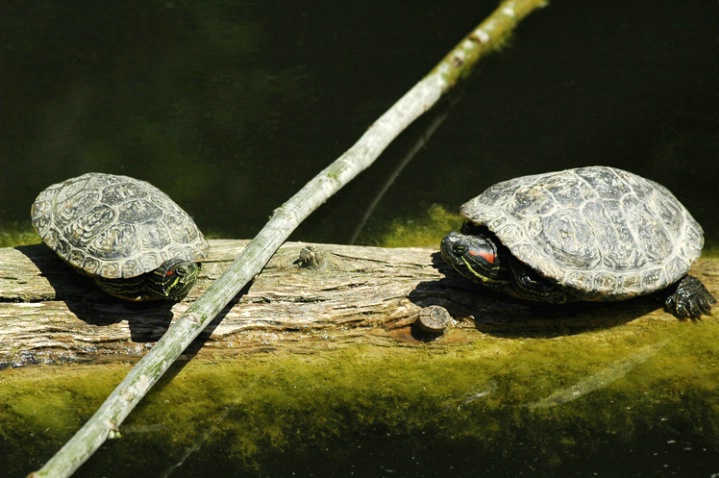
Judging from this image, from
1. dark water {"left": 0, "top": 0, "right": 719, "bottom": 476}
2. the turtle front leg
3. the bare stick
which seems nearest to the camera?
the bare stick

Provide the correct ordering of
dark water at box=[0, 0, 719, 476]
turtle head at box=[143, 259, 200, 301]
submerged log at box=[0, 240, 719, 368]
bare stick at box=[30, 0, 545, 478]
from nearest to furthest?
→ bare stick at box=[30, 0, 545, 478] < turtle head at box=[143, 259, 200, 301] < submerged log at box=[0, 240, 719, 368] < dark water at box=[0, 0, 719, 476]

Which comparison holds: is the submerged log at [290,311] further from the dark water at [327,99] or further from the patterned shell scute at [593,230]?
the dark water at [327,99]

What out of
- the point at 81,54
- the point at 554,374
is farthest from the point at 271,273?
the point at 81,54

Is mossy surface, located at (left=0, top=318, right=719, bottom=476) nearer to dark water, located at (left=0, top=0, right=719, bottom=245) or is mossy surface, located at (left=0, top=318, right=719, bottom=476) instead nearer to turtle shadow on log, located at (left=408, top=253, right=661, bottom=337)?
turtle shadow on log, located at (left=408, top=253, right=661, bottom=337)

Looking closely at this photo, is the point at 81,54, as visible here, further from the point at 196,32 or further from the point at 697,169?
the point at 697,169

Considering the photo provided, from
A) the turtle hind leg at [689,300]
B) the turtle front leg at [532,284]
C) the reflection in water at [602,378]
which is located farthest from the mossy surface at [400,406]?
the turtle front leg at [532,284]

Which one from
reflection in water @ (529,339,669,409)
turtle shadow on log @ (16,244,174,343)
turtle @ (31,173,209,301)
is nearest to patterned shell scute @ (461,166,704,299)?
reflection in water @ (529,339,669,409)

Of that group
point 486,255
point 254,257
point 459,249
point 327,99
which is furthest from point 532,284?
point 327,99
